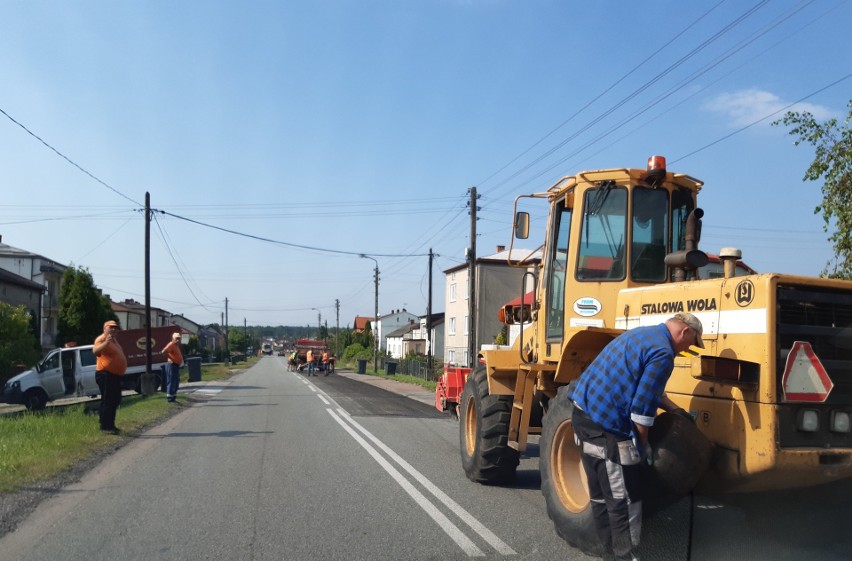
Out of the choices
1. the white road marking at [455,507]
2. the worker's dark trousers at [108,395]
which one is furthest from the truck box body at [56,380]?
the white road marking at [455,507]

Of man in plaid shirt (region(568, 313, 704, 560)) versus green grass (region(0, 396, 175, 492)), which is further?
green grass (region(0, 396, 175, 492))

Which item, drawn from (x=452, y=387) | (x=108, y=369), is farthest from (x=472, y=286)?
(x=108, y=369)

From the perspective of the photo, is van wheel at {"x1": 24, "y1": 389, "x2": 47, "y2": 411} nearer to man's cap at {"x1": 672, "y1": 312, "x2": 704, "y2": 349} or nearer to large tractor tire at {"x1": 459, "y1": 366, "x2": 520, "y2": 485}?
large tractor tire at {"x1": 459, "y1": 366, "x2": 520, "y2": 485}

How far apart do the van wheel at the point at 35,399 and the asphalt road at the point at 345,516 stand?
558 inches

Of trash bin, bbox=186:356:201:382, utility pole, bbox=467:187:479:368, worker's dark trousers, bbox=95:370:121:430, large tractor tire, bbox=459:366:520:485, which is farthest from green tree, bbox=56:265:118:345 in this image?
large tractor tire, bbox=459:366:520:485

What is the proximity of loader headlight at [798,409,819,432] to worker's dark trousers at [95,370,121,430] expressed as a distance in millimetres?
10498

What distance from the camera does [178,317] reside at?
131m

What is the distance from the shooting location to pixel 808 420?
4.64 m

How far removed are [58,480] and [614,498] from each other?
6.47 metres

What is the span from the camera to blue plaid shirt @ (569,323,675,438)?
4645 mm

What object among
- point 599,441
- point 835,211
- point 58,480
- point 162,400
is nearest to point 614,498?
point 599,441

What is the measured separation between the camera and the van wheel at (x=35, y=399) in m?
22.6

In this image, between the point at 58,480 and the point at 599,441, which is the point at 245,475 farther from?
the point at 599,441

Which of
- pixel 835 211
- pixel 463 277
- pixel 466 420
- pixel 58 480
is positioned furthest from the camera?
pixel 463 277
